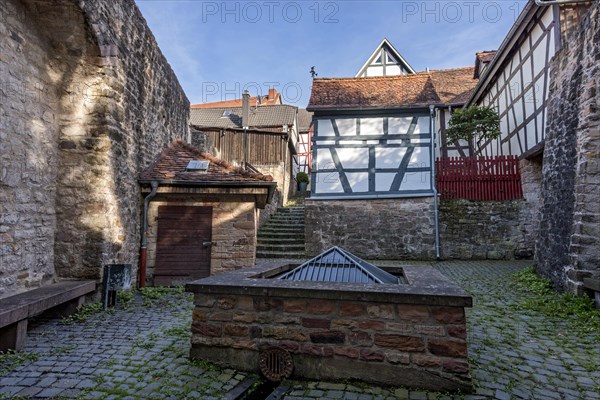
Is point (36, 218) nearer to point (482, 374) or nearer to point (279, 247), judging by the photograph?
point (482, 374)

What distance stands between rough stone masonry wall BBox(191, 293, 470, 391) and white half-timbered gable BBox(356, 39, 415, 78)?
13710 millimetres

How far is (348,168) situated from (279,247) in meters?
3.41

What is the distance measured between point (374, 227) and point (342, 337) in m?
8.43

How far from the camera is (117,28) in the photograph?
18.6 feet

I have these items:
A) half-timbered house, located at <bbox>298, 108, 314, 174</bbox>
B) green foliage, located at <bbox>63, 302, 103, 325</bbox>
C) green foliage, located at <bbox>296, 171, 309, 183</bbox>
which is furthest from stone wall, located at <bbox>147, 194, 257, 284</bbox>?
half-timbered house, located at <bbox>298, 108, 314, 174</bbox>

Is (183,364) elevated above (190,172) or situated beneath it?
situated beneath

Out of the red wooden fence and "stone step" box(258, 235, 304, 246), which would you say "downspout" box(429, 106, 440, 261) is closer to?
the red wooden fence

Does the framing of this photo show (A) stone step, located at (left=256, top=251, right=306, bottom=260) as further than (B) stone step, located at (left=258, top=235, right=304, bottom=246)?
No

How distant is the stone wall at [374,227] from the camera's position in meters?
10.7

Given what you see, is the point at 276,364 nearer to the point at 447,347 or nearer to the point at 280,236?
the point at 447,347

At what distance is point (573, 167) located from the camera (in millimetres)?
6152

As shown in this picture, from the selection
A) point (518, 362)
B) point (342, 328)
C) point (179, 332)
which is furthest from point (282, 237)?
point (342, 328)

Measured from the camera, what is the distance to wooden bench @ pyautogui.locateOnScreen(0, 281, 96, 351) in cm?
341

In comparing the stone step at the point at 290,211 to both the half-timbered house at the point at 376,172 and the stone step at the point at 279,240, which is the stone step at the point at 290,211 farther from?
the half-timbered house at the point at 376,172
